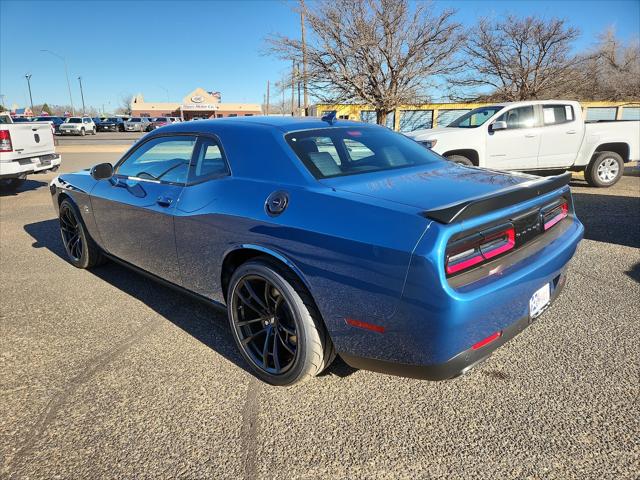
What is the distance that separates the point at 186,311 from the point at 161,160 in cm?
124

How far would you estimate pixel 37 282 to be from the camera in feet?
14.6

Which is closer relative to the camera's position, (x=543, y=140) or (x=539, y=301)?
(x=539, y=301)

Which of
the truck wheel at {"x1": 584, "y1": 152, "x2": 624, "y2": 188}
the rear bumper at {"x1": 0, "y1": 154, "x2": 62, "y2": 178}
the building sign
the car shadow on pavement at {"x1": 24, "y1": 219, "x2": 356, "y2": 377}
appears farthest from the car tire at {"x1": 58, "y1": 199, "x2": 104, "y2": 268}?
the building sign

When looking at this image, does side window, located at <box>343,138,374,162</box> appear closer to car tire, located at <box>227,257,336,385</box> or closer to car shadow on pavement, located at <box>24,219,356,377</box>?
car tire, located at <box>227,257,336,385</box>

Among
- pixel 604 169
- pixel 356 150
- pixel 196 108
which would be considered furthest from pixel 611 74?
pixel 196 108

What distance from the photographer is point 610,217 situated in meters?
6.56

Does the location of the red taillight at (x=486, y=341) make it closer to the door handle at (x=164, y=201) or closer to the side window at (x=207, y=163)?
the side window at (x=207, y=163)

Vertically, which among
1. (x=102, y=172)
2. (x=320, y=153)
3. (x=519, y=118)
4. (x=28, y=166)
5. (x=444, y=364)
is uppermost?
(x=519, y=118)

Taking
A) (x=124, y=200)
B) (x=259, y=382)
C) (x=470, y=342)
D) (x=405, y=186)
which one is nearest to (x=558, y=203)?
(x=405, y=186)

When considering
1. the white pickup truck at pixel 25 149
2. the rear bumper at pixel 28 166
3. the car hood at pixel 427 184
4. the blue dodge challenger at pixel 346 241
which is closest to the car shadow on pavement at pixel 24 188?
the white pickup truck at pixel 25 149

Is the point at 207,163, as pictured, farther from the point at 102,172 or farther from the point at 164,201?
the point at 102,172

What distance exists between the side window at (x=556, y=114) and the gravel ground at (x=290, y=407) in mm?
6203

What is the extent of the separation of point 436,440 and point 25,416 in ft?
7.06

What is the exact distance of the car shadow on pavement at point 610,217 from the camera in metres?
5.50
